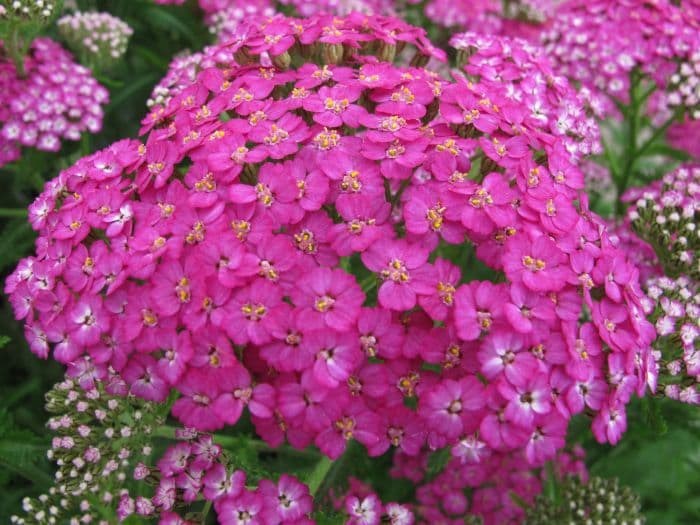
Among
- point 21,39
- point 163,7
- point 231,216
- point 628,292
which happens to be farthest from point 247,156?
point 163,7

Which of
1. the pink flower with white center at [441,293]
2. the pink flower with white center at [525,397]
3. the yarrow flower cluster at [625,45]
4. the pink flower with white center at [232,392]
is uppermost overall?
the yarrow flower cluster at [625,45]

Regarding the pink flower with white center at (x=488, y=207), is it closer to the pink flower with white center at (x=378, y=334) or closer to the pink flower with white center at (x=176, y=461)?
the pink flower with white center at (x=378, y=334)

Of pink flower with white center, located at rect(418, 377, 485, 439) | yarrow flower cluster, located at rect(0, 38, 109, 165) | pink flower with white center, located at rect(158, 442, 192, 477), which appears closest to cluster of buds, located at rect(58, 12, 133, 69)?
yarrow flower cluster, located at rect(0, 38, 109, 165)

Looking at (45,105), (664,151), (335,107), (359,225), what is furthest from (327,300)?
(664,151)

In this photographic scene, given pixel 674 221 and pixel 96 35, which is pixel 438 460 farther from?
pixel 96 35

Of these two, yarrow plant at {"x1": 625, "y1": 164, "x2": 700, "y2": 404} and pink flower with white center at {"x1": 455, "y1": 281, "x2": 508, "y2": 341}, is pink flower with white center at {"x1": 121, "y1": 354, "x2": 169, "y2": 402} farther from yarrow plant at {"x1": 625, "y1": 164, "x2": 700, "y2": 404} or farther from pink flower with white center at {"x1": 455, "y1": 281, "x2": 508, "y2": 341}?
yarrow plant at {"x1": 625, "y1": 164, "x2": 700, "y2": 404}

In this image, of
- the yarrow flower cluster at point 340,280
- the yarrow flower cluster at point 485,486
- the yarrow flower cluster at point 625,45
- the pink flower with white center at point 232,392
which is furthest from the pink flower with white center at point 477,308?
the yarrow flower cluster at point 625,45
